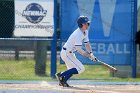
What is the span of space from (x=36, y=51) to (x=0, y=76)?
4.87ft

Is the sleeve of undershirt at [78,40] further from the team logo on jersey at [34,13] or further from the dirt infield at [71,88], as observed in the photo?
the team logo on jersey at [34,13]

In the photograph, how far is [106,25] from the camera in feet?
51.4

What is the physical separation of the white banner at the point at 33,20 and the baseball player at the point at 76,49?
3067 mm

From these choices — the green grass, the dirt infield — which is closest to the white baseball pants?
the dirt infield

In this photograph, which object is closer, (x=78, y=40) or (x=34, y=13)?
(x=78, y=40)

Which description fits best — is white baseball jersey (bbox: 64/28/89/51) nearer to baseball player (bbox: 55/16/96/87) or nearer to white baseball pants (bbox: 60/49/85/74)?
baseball player (bbox: 55/16/96/87)

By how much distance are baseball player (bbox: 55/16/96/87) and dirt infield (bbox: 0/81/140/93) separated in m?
0.37

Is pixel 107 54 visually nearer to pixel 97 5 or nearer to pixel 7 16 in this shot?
pixel 97 5

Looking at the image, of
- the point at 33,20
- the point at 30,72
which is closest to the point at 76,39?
the point at 33,20

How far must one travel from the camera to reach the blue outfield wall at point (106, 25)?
51.1ft

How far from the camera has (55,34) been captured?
15.4m

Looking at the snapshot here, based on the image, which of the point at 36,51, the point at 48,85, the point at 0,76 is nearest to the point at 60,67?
the point at 36,51

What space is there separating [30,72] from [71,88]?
431 centimetres

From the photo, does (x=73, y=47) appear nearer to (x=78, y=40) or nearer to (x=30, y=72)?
(x=78, y=40)
